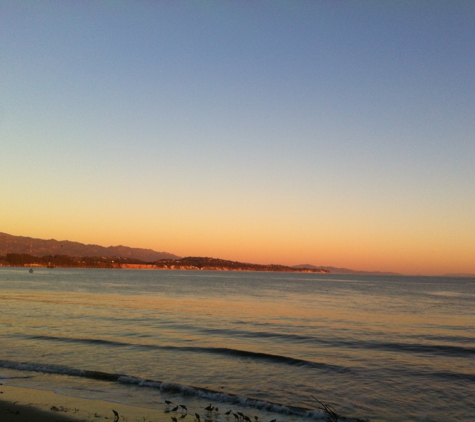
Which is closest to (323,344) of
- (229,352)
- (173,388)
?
(229,352)

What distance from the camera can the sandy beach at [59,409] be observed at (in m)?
11.2

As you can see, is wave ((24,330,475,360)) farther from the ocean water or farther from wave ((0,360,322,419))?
wave ((0,360,322,419))

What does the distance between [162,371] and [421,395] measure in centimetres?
942

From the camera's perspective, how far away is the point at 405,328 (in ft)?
106

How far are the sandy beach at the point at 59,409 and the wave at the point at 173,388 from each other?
7.26 feet

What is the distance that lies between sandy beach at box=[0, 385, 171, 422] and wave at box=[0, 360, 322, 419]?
2.21 m

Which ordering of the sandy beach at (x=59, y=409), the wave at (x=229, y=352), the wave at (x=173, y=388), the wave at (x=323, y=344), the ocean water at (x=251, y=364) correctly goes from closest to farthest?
1. the sandy beach at (x=59, y=409)
2. the wave at (x=173, y=388)
3. the ocean water at (x=251, y=364)
4. the wave at (x=229, y=352)
5. the wave at (x=323, y=344)

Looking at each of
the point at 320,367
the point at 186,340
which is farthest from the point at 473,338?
the point at 186,340

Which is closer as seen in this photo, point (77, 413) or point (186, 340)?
point (77, 413)

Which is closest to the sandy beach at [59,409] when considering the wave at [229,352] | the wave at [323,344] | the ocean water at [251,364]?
the ocean water at [251,364]

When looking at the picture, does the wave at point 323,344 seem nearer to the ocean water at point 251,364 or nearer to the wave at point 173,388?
the ocean water at point 251,364

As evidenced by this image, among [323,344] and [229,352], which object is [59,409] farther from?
[323,344]

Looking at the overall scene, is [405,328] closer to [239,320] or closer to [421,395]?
[239,320]

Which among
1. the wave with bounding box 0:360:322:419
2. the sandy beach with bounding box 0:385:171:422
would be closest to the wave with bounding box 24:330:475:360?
the wave with bounding box 0:360:322:419
